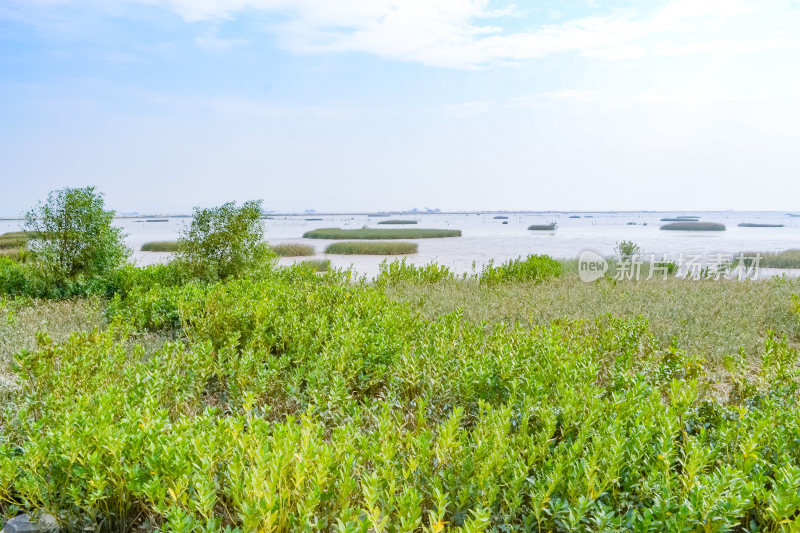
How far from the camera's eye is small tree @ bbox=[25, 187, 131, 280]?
8.75m

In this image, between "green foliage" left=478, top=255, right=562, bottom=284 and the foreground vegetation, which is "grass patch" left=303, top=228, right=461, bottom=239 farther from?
the foreground vegetation

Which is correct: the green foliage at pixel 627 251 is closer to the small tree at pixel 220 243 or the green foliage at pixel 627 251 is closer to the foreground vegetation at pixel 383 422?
the foreground vegetation at pixel 383 422

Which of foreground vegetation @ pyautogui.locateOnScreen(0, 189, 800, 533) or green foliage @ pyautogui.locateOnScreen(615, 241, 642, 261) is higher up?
green foliage @ pyautogui.locateOnScreen(615, 241, 642, 261)

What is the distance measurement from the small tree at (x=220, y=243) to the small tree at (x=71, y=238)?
1243mm

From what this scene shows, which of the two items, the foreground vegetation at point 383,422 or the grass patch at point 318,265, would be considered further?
the grass patch at point 318,265

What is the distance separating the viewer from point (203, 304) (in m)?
6.24

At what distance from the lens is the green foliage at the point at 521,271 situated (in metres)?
10.7

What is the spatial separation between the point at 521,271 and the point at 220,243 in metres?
6.00

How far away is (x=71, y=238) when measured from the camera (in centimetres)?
882

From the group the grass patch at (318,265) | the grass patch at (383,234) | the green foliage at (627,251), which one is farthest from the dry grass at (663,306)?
the grass patch at (383,234)

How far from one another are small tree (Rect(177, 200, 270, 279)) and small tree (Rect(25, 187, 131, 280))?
49.0 inches

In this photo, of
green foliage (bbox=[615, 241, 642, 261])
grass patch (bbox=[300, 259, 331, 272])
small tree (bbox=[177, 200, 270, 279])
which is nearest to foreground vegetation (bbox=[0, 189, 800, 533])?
small tree (bbox=[177, 200, 270, 279])

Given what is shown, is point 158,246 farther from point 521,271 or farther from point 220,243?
point 521,271

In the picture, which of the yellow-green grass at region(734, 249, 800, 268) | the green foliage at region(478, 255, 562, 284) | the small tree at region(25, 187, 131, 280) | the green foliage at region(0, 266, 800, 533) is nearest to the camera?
the green foliage at region(0, 266, 800, 533)
